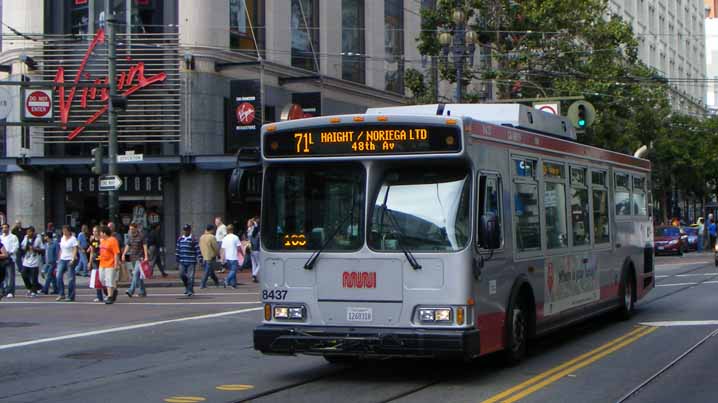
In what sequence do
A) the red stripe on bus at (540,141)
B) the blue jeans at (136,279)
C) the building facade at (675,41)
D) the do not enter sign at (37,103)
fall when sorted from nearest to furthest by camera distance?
the red stripe on bus at (540,141), the blue jeans at (136,279), the do not enter sign at (37,103), the building facade at (675,41)

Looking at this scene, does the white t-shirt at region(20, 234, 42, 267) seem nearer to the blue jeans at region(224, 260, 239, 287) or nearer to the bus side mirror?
the blue jeans at region(224, 260, 239, 287)

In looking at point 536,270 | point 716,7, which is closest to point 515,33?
point 536,270

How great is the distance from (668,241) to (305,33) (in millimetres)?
19823

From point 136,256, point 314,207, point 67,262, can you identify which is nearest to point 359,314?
point 314,207

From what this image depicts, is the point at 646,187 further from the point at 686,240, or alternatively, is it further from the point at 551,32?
the point at 686,240

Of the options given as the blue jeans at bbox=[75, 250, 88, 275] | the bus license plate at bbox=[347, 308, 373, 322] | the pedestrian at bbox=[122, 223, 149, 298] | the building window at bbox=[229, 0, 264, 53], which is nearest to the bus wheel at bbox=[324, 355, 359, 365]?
the bus license plate at bbox=[347, 308, 373, 322]

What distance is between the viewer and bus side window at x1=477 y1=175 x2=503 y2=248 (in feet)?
33.5

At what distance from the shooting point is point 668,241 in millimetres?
45500

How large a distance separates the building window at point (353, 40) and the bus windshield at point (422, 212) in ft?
99.4

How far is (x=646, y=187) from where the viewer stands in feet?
60.6

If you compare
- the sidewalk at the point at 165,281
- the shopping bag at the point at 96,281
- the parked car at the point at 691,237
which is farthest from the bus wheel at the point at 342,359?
the parked car at the point at 691,237

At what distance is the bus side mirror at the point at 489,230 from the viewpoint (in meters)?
9.92

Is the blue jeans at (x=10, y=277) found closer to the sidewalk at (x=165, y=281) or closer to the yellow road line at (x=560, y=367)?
the sidewalk at (x=165, y=281)

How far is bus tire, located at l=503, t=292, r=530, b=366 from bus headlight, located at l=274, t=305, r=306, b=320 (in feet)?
7.74
